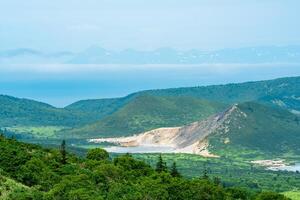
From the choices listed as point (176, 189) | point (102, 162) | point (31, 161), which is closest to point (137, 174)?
point (102, 162)

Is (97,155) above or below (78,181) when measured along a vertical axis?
above

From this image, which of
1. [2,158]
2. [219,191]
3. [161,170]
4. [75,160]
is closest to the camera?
[2,158]

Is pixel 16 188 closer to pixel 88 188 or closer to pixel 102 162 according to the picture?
pixel 88 188

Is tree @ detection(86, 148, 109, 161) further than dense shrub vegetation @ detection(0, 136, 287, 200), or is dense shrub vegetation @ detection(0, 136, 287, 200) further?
tree @ detection(86, 148, 109, 161)

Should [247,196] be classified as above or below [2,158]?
below

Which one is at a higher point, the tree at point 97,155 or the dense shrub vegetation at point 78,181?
the tree at point 97,155

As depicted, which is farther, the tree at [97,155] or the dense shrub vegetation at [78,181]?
the tree at [97,155]

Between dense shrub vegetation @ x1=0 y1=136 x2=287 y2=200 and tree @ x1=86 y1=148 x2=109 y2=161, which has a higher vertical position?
tree @ x1=86 y1=148 x2=109 y2=161

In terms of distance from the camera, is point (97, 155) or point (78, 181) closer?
point (78, 181)
